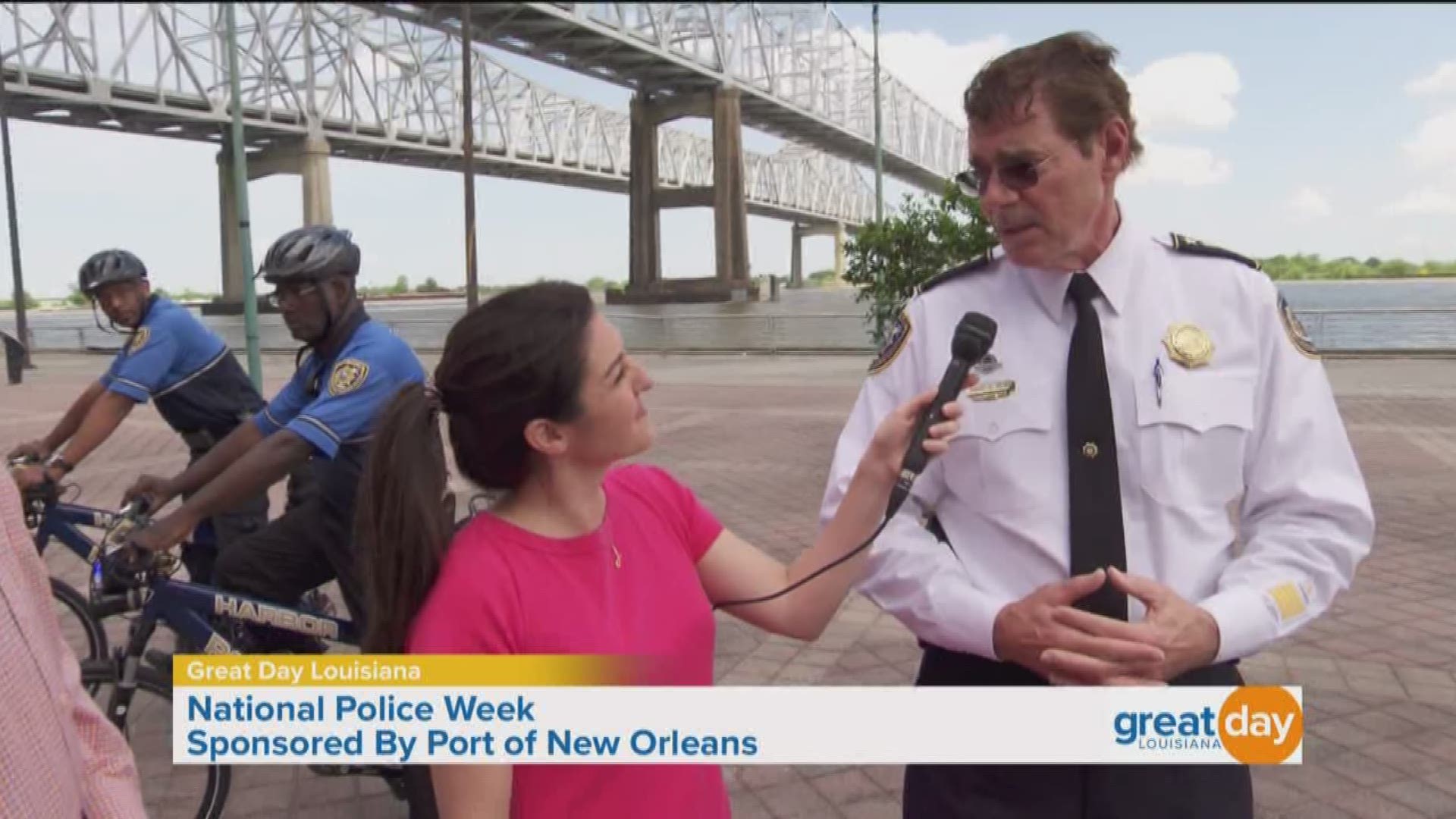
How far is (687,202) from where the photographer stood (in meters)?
53.5

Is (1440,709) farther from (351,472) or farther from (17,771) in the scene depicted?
(17,771)

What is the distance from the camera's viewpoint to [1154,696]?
1.44 meters

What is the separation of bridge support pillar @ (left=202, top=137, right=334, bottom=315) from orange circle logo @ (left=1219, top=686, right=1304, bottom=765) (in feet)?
159

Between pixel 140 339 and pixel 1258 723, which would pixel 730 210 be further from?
pixel 1258 723

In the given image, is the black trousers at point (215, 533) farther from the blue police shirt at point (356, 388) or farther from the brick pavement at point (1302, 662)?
the blue police shirt at point (356, 388)

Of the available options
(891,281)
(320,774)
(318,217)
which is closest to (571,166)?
(318,217)

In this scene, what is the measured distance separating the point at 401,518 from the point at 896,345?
2.70ft

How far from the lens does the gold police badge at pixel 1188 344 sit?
156cm

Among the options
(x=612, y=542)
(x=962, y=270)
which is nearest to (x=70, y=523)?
(x=612, y=542)

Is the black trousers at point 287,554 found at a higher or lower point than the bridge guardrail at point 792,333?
lower

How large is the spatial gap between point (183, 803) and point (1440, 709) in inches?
160

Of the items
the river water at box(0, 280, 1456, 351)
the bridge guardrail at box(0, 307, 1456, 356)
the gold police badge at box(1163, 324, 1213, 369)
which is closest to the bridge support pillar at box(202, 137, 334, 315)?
the river water at box(0, 280, 1456, 351)

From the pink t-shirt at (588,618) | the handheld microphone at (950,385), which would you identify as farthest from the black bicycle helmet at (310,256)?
the handheld microphone at (950,385)

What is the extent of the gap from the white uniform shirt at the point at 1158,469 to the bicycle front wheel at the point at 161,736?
208 centimetres
